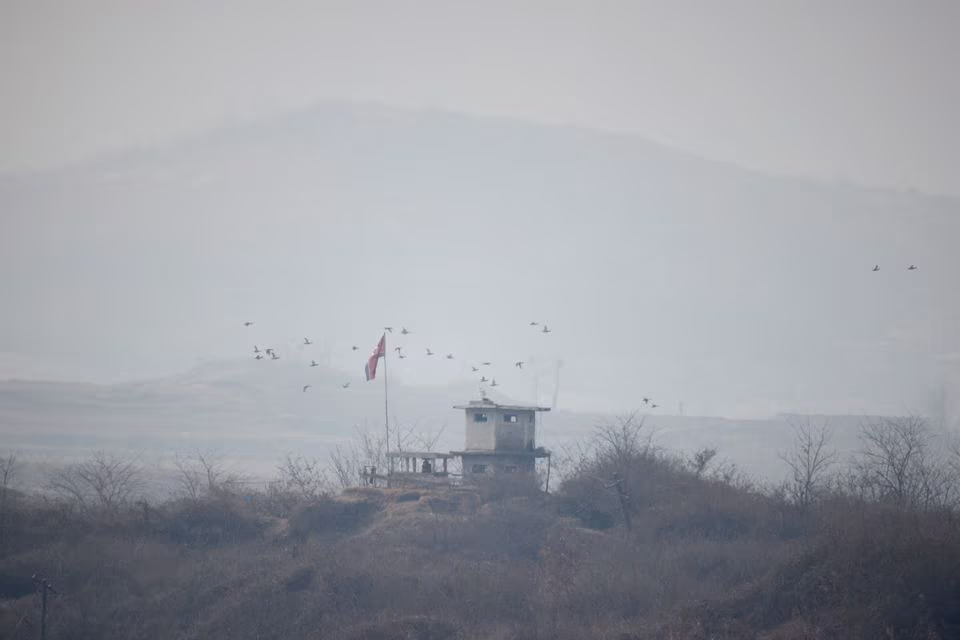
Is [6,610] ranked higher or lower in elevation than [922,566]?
lower

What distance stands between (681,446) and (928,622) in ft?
410

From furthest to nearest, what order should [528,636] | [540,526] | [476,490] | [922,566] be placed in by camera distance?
[476,490]
[540,526]
[528,636]
[922,566]

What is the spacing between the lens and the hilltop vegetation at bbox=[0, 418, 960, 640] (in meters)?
31.8

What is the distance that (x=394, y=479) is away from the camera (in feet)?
185

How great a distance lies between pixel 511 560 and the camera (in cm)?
4491

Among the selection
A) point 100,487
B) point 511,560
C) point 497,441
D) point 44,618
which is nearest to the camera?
point 44,618

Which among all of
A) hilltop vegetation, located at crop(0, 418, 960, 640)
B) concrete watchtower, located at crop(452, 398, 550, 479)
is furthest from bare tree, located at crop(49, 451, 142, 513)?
concrete watchtower, located at crop(452, 398, 550, 479)

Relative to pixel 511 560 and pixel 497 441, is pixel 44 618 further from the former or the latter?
pixel 497 441

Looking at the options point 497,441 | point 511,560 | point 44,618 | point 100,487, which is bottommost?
point 44,618

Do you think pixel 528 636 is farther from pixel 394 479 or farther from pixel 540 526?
pixel 394 479

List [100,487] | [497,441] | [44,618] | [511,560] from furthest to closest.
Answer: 1. [497,441]
2. [100,487]
3. [511,560]
4. [44,618]

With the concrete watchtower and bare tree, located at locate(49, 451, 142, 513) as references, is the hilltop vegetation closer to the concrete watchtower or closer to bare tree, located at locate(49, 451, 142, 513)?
bare tree, located at locate(49, 451, 142, 513)

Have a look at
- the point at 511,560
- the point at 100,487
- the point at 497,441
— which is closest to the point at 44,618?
the point at 511,560

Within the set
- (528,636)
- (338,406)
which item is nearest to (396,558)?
(528,636)
